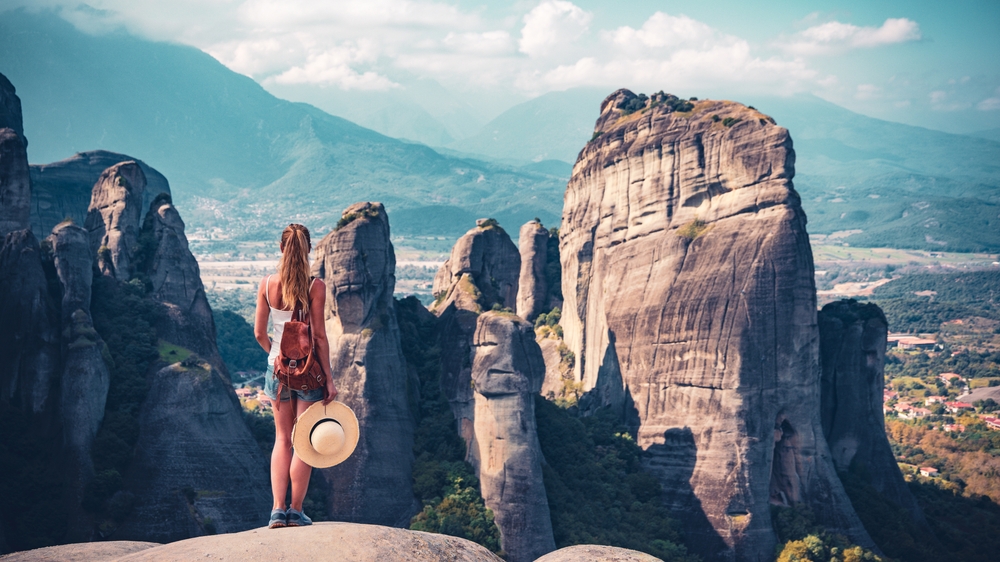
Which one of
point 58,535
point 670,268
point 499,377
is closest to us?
point 58,535

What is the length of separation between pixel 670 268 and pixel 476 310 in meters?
11.2

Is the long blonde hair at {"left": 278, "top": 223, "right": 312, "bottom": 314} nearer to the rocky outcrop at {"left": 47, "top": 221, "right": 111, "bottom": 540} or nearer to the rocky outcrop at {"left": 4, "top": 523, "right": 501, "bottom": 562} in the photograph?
the rocky outcrop at {"left": 4, "top": 523, "right": 501, "bottom": 562}

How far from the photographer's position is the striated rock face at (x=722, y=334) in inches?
1907

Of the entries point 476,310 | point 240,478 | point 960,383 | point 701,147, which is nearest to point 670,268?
point 701,147

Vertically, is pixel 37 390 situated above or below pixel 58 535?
above

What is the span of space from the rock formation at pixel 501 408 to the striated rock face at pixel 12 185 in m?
21.9

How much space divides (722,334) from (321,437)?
1540 inches

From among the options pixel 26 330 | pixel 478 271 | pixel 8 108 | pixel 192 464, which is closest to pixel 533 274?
pixel 478 271

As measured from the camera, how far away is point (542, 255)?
72438 mm

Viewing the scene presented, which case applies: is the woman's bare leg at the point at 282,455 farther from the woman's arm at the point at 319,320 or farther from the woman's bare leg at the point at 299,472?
the woman's arm at the point at 319,320

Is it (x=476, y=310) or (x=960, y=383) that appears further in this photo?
(x=960, y=383)

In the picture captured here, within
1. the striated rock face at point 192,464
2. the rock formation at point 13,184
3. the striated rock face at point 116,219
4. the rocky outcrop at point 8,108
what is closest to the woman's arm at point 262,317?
the striated rock face at point 192,464

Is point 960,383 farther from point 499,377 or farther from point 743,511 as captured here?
point 499,377

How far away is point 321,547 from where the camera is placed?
41.6ft
